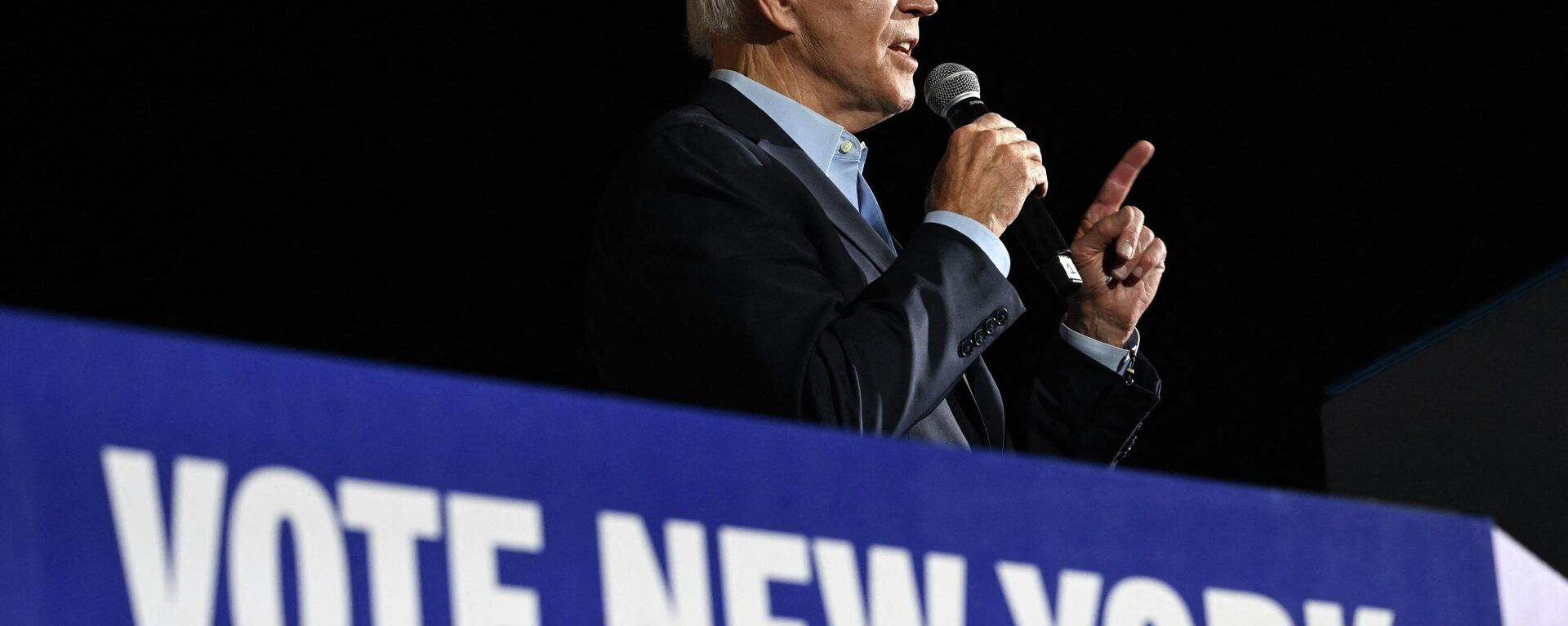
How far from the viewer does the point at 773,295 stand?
139cm

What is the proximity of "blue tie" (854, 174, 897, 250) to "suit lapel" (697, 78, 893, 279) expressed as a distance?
2.5 inches

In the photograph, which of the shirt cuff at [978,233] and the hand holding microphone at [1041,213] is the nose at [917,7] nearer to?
the hand holding microphone at [1041,213]

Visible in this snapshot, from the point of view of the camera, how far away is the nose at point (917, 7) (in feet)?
5.92

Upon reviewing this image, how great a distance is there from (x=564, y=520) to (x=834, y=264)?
792 millimetres

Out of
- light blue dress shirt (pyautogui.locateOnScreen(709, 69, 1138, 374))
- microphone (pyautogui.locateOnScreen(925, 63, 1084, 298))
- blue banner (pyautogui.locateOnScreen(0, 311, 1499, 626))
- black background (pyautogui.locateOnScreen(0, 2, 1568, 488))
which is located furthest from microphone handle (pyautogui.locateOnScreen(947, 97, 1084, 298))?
black background (pyautogui.locateOnScreen(0, 2, 1568, 488))

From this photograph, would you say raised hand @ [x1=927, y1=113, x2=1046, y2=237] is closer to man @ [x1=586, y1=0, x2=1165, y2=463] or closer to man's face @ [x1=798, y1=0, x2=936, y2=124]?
man @ [x1=586, y1=0, x2=1165, y2=463]

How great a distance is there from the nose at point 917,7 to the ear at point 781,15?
10cm

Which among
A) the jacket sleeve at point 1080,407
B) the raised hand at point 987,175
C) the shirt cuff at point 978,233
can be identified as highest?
the raised hand at point 987,175

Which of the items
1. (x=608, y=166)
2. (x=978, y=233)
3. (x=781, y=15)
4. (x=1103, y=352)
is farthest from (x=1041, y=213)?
(x=608, y=166)

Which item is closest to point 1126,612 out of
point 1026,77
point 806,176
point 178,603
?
point 178,603

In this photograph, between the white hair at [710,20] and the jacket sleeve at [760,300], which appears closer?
the jacket sleeve at [760,300]

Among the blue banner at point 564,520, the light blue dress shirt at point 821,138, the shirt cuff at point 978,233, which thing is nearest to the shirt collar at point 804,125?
the light blue dress shirt at point 821,138

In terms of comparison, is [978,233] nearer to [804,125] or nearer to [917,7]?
[804,125]

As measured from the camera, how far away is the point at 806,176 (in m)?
1.59
